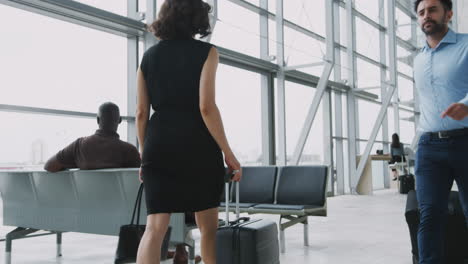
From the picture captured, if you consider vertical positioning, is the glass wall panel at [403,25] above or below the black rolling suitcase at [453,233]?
above

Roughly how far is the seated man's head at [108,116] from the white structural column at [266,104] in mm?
6414

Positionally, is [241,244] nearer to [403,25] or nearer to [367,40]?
[367,40]

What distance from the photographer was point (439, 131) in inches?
100

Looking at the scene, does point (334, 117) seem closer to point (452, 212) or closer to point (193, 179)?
point (452, 212)

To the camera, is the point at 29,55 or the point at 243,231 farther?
the point at 29,55

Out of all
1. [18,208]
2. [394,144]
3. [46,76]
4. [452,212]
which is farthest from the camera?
[394,144]

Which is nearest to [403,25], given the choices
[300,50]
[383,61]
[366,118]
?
[383,61]

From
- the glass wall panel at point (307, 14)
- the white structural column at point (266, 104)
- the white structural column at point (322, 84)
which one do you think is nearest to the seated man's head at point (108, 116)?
the white structural column at point (266, 104)

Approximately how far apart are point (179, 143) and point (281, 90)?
26.4ft

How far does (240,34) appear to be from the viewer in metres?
8.82

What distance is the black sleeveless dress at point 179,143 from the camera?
79.6 inches

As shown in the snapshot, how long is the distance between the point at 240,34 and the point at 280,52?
134 centimetres

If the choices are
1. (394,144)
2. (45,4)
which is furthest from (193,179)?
(394,144)

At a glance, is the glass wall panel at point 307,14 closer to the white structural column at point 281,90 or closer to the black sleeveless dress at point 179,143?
the white structural column at point 281,90
